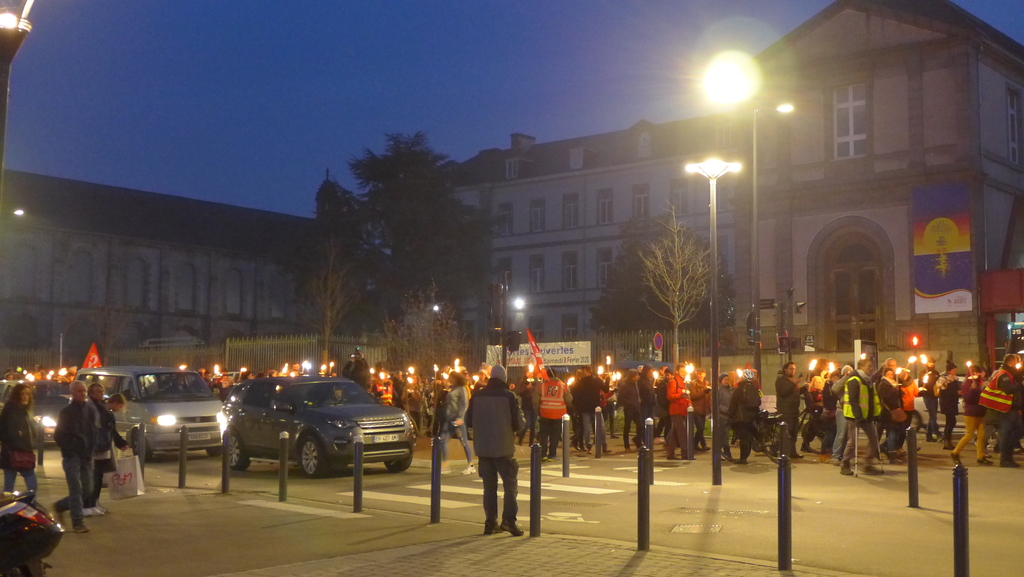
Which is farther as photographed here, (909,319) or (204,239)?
(204,239)

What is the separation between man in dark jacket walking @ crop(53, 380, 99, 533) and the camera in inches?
488

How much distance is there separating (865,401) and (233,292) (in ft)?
258

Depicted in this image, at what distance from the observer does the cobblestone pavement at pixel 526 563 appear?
915 centimetres

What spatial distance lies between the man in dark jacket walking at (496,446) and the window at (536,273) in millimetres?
60463

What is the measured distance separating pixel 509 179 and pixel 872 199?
35.6 metres

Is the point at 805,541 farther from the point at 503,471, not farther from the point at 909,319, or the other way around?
the point at 909,319

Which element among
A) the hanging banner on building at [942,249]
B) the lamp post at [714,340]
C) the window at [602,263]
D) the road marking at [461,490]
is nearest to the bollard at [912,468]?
the lamp post at [714,340]

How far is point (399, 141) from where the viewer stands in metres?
57.7

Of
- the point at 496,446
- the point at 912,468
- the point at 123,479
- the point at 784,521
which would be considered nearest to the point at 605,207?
the point at 912,468

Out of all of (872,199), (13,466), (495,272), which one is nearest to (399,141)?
(495,272)

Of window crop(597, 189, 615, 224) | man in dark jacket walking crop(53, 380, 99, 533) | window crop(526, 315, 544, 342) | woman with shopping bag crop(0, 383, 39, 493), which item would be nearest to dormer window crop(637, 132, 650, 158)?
window crop(597, 189, 615, 224)

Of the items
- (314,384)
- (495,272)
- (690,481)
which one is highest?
(495,272)

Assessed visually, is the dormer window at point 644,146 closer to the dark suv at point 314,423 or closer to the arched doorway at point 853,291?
the arched doorway at point 853,291

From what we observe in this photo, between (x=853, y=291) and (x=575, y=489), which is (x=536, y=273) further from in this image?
(x=575, y=489)
